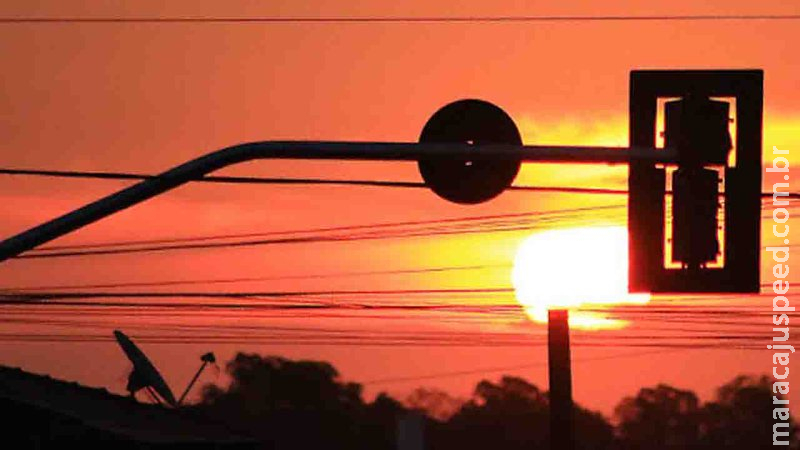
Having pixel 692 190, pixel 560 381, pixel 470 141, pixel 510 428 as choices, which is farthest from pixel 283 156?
pixel 510 428

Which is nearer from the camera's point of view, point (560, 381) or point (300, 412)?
point (560, 381)

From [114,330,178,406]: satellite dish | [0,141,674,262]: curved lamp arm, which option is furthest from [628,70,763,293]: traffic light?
[114,330,178,406]: satellite dish

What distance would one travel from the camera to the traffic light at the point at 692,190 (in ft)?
43.0

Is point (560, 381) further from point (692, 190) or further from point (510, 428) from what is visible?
point (510, 428)

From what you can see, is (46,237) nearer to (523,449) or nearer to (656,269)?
(656,269)

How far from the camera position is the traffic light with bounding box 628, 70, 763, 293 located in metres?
13.1

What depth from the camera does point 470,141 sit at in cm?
1305

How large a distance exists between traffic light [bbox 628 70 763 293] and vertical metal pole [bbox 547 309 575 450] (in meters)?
15.3

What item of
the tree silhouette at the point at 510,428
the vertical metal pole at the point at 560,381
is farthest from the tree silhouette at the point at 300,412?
the vertical metal pole at the point at 560,381

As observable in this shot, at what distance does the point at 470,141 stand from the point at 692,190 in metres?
1.44

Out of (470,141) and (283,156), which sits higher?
(470,141)

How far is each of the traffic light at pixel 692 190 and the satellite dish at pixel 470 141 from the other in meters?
0.82

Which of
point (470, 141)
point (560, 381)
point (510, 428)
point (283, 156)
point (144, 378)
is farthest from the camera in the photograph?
point (510, 428)

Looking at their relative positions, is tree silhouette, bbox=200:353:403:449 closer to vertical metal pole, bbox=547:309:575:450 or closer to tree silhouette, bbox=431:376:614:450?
tree silhouette, bbox=431:376:614:450
